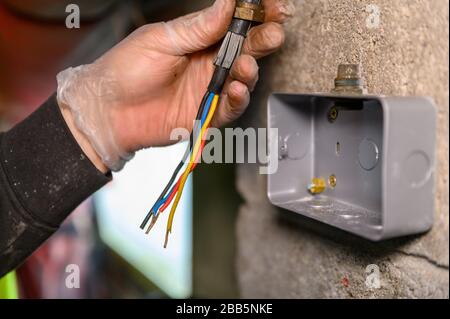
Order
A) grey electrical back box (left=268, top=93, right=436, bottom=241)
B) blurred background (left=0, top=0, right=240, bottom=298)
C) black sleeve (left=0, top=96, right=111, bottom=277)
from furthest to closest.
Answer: blurred background (left=0, top=0, right=240, bottom=298)
black sleeve (left=0, top=96, right=111, bottom=277)
grey electrical back box (left=268, top=93, right=436, bottom=241)

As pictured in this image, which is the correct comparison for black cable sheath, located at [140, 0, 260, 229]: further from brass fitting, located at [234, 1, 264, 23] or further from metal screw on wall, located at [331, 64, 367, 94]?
metal screw on wall, located at [331, 64, 367, 94]

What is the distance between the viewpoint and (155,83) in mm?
704

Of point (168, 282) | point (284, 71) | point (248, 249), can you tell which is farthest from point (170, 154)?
point (168, 282)

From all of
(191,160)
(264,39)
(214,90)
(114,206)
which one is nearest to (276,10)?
(264,39)

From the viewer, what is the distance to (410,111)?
439mm

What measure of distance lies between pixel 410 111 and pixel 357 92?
11 centimetres

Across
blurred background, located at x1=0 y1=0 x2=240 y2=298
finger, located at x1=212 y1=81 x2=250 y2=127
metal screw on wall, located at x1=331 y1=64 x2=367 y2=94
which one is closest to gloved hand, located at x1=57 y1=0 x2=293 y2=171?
finger, located at x1=212 y1=81 x2=250 y2=127

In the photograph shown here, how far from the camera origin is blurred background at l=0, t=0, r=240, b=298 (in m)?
1.24

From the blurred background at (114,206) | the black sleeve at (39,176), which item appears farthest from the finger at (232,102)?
the blurred background at (114,206)

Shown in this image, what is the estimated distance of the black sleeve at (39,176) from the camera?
2.32 feet

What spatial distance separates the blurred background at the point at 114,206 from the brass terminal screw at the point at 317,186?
1.86ft

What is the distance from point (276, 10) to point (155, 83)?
0.81 ft

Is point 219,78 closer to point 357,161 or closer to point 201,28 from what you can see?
point 201,28

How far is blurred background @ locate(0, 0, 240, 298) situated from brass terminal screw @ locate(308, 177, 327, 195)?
1.86 feet
